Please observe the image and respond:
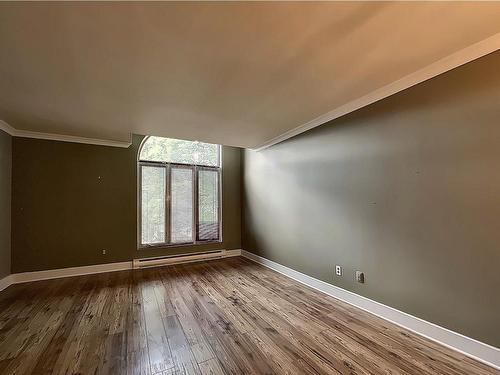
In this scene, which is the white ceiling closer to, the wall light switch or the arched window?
the arched window

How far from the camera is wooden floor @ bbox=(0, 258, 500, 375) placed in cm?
179

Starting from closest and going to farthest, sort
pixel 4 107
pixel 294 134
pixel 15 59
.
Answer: pixel 15 59 < pixel 4 107 < pixel 294 134

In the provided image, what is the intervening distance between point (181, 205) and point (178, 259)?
1.13 m

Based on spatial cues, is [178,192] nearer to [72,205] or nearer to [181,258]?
[181,258]

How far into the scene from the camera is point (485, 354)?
1793 mm

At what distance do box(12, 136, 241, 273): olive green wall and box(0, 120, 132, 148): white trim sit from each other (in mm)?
71

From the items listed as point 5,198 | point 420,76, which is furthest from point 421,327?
point 5,198

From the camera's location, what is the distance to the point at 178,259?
191 inches

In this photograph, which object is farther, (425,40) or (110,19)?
(425,40)

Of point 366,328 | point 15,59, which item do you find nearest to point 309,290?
point 366,328

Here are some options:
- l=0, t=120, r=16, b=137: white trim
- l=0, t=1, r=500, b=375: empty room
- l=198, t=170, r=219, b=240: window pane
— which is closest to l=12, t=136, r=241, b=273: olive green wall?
l=0, t=1, r=500, b=375: empty room

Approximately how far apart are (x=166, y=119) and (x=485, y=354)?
401 cm

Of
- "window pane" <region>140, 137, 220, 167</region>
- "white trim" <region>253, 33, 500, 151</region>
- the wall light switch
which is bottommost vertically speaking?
the wall light switch

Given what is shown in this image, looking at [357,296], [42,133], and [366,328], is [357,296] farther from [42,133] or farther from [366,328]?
[42,133]
